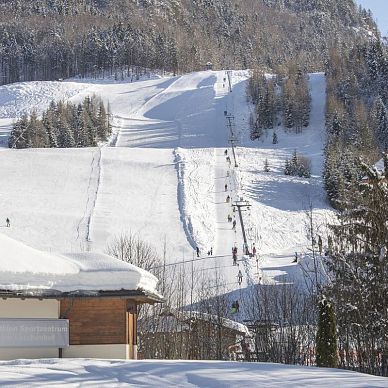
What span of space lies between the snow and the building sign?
319 cm

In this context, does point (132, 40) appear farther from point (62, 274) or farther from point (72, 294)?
point (72, 294)

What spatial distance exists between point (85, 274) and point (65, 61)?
125 m

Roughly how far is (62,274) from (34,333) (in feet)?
3.91

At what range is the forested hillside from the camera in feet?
422

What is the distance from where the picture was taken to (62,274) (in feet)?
45.3

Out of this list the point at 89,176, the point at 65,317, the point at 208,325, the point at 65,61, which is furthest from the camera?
the point at 65,61

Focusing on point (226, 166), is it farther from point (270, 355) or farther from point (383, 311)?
point (383, 311)

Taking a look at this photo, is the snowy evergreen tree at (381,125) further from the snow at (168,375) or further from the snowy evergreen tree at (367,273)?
the snow at (168,375)

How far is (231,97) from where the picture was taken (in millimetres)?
98375

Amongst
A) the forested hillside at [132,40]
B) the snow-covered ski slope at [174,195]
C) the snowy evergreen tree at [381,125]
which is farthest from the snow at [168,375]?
the forested hillside at [132,40]

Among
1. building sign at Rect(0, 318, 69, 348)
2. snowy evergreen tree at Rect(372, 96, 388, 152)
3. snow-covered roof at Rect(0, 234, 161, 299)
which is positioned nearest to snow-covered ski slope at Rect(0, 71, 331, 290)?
snowy evergreen tree at Rect(372, 96, 388, 152)

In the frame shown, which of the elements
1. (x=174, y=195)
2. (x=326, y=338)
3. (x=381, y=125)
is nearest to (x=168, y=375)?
(x=326, y=338)

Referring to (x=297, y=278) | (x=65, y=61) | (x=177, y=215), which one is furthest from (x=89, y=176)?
(x=65, y=61)

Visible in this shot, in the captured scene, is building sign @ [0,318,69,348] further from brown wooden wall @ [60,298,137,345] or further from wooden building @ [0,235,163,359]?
brown wooden wall @ [60,298,137,345]
